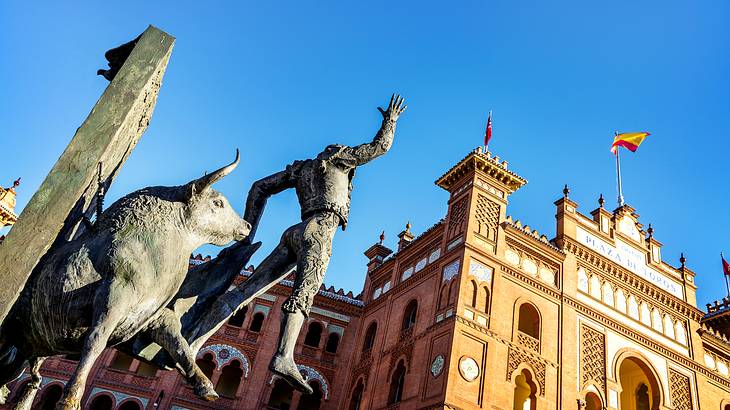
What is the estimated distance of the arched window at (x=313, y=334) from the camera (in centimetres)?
2371

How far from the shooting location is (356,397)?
21203 mm

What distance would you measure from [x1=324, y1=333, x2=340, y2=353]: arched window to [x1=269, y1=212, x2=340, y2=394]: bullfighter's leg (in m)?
21.0

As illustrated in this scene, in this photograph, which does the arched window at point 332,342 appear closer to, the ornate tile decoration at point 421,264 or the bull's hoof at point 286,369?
the ornate tile decoration at point 421,264

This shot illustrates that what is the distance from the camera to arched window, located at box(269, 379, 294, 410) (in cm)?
2264

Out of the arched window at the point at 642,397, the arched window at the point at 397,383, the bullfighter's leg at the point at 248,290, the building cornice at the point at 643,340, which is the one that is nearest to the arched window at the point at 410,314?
the arched window at the point at 397,383

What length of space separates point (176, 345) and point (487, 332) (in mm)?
15387

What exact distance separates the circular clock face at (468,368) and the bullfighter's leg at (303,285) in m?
13.7

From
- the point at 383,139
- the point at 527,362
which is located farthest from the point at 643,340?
the point at 383,139

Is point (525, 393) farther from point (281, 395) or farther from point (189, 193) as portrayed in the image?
point (189, 193)

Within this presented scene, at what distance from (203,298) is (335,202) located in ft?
3.17

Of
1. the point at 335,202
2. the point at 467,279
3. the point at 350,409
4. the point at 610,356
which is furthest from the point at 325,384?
the point at 335,202

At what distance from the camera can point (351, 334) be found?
2375 cm

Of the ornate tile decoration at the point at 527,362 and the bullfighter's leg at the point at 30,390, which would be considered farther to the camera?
the ornate tile decoration at the point at 527,362

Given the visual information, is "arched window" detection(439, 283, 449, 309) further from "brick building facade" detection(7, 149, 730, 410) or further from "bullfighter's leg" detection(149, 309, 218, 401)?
"bullfighter's leg" detection(149, 309, 218, 401)
